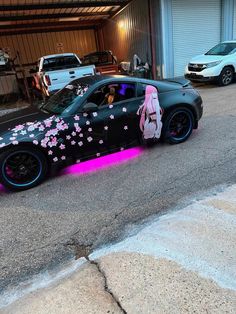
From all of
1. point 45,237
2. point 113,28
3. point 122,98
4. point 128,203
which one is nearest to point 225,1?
point 113,28

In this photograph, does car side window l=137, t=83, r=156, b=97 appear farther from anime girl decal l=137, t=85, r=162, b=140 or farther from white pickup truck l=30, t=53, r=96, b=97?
white pickup truck l=30, t=53, r=96, b=97

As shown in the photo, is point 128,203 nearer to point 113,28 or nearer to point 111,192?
point 111,192

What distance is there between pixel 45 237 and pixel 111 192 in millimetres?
1180

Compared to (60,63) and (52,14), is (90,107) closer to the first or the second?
(60,63)

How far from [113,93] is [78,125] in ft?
3.13

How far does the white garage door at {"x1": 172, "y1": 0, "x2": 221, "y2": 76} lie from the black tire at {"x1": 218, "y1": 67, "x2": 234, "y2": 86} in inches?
121

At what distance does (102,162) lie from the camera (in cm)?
515

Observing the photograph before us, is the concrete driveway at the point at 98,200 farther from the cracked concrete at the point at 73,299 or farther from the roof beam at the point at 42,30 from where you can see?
the roof beam at the point at 42,30

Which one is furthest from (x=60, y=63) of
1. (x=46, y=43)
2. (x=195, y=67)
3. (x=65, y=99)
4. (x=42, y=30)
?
(x=65, y=99)

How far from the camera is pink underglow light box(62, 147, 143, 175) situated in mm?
4918

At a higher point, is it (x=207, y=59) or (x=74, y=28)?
(x=74, y=28)

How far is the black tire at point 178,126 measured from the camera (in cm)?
544

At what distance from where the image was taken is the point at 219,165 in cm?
460

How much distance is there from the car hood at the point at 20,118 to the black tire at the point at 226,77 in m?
8.62
